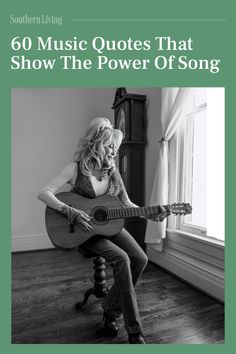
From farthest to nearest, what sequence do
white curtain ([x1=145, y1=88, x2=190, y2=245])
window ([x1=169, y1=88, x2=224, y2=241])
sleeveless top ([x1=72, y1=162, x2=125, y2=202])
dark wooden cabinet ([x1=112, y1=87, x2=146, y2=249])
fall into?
dark wooden cabinet ([x1=112, y1=87, x2=146, y2=249]), white curtain ([x1=145, y1=88, x2=190, y2=245]), window ([x1=169, y1=88, x2=224, y2=241]), sleeveless top ([x1=72, y1=162, x2=125, y2=202])

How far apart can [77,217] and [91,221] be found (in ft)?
0.32

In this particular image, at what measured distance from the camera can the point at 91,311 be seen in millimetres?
1851

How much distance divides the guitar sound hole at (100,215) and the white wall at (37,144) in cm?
249

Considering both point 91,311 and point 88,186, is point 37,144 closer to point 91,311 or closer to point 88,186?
point 88,186

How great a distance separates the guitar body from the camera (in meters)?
1.47

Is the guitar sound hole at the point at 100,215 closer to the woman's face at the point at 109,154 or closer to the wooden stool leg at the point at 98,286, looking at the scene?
the woman's face at the point at 109,154

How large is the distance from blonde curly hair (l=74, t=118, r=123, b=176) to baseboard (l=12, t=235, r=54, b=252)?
252cm

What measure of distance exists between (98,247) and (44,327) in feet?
2.39

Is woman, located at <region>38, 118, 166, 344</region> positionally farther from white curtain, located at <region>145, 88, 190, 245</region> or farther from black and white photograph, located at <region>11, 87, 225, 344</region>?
white curtain, located at <region>145, 88, 190, 245</region>

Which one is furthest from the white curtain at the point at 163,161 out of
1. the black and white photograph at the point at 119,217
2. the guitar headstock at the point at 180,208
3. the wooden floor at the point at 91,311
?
the guitar headstock at the point at 180,208

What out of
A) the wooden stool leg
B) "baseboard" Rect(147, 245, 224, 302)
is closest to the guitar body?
the wooden stool leg

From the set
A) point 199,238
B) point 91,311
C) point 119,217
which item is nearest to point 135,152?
point 199,238

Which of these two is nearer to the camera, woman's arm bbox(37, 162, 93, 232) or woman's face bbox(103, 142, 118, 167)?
woman's arm bbox(37, 162, 93, 232)

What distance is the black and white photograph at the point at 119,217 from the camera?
59.7 inches
